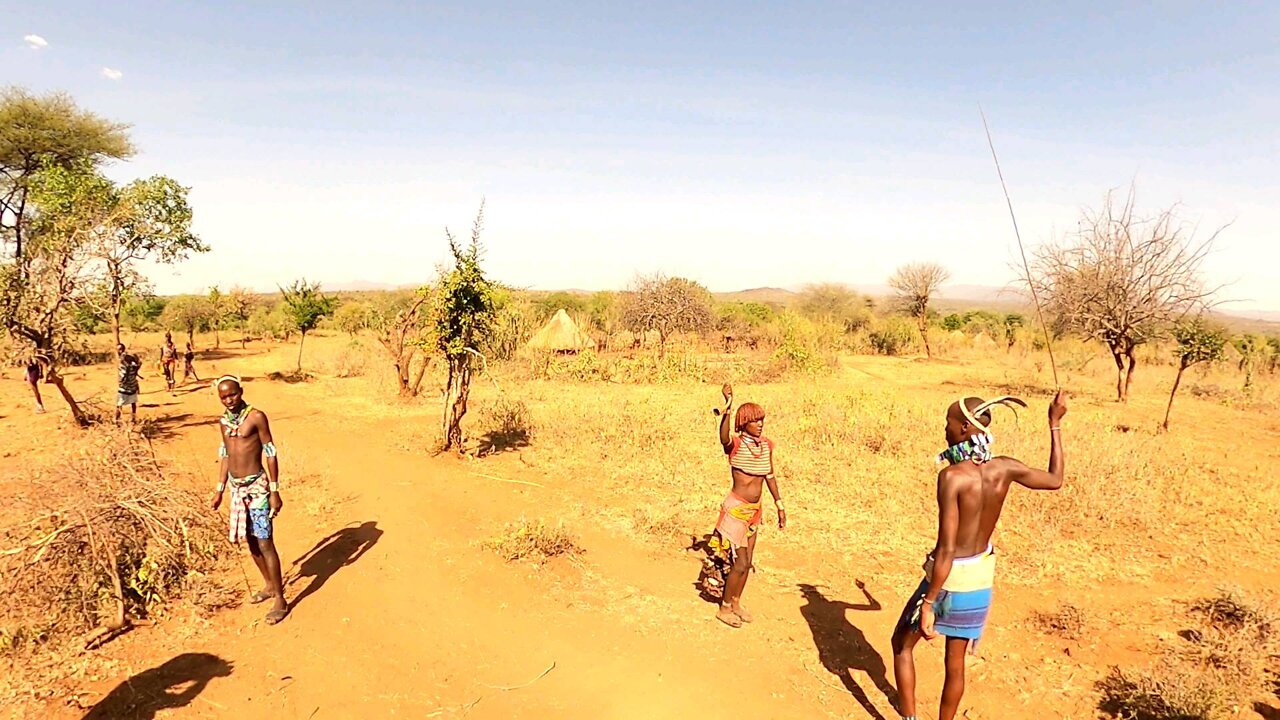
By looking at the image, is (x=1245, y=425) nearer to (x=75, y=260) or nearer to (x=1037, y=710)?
(x=1037, y=710)

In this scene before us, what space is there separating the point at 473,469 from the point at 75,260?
6503 mm

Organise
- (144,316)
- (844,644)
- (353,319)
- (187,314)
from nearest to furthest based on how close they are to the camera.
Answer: (844,644)
(187,314)
(353,319)
(144,316)

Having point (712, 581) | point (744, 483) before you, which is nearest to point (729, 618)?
point (712, 581)

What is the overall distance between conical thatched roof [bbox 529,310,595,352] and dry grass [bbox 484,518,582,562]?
46.9ft

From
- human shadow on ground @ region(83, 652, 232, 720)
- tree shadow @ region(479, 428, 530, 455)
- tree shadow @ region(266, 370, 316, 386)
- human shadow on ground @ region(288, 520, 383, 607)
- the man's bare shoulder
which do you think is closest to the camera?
the man's bare shoulder

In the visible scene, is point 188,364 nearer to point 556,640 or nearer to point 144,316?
point 144,316

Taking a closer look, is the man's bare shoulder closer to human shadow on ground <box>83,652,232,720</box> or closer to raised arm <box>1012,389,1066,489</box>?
raised arm <box>1012,389,1066,489</box>

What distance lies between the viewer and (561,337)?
21250 mm

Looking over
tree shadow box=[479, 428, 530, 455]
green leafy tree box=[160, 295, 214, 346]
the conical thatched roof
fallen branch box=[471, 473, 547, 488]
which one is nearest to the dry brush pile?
fallen branch box=[471, 473, 547, 488]

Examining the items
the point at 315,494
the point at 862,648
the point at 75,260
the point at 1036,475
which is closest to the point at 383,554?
the point at 315,494

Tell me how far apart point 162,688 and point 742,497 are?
4130mm

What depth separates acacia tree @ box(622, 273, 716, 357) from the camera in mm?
22062

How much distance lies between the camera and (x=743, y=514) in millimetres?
4676

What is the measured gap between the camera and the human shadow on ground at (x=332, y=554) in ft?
17.6
